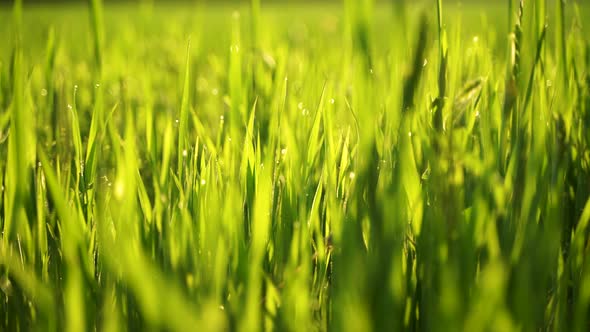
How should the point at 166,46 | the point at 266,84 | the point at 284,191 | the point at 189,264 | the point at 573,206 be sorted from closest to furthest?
the point at 189,264, the point at 284,191, the point at 573,206, the point at 266,84, the point at 166,46

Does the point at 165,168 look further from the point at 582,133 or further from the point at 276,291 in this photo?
the point at 582,133

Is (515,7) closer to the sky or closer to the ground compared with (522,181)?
closer to the sky

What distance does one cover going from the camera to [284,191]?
58 cm

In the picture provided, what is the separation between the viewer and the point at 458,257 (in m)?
0.43

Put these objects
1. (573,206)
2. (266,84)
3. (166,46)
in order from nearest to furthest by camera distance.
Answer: (573,206) < (266,84) < (166,46)

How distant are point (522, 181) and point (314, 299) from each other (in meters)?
0.24

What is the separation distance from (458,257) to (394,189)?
98 millimetres

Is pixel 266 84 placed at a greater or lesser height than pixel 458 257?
greater

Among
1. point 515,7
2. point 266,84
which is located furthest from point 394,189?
point 266,84

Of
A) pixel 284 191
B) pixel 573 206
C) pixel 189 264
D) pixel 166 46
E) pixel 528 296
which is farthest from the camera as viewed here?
pixel 166 46

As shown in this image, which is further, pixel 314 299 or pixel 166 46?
pixel 166 46

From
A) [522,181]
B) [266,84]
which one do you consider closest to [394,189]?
[522,181]

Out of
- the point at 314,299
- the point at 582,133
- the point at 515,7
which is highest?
the point at 515,7

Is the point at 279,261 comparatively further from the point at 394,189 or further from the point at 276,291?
the point at 394,189
